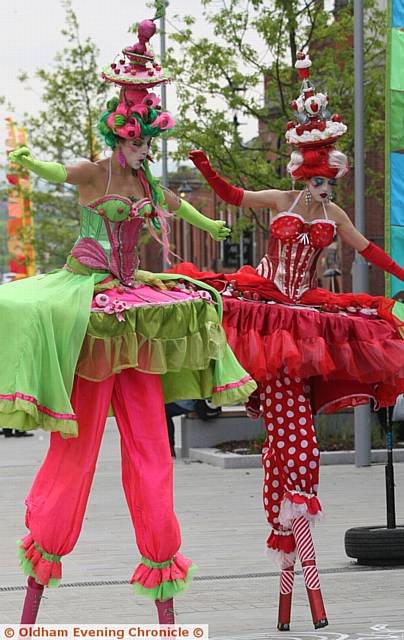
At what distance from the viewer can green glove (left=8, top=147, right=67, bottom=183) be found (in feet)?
18.0

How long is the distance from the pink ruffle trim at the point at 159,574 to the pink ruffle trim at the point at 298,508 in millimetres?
1021

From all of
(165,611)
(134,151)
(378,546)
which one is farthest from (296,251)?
(378,546)

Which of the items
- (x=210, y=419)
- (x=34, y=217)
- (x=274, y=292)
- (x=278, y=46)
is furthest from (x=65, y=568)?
(x=34, y=217)

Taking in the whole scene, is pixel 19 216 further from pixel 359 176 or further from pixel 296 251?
pixel 296 251

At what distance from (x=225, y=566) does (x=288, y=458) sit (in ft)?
6.86

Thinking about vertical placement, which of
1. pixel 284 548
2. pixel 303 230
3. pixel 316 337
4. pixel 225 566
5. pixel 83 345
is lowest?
pixel 225 566

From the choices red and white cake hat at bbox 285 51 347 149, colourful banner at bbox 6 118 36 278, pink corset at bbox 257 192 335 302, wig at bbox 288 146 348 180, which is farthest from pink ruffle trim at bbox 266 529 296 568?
colourful banner at bbox 6 118 36 278

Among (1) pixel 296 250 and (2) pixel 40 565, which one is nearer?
(2) pixel 40 565

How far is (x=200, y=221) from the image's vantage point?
6312 millimetres

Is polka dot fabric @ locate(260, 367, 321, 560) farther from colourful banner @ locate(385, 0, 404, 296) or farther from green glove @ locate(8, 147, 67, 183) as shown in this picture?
colourful banner @ locate(385, 0, 404, 296)

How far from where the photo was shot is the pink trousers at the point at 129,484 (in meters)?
5.34

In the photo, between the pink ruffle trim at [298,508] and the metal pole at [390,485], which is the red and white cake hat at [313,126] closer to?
the pink ruffle trim at [298,508]

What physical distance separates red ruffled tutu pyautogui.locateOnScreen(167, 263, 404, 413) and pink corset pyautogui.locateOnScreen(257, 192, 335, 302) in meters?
0.06

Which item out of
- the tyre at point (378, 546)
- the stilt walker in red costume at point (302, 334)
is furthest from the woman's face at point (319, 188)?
the tyre at point (378, 546)
